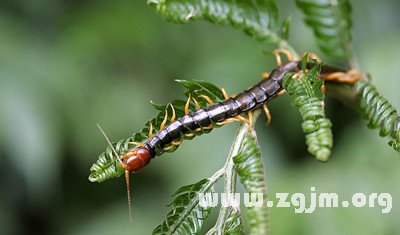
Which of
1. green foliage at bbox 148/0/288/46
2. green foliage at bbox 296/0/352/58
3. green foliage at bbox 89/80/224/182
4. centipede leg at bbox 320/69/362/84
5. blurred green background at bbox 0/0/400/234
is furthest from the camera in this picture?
blurred green background at bbox 0/0/400/234

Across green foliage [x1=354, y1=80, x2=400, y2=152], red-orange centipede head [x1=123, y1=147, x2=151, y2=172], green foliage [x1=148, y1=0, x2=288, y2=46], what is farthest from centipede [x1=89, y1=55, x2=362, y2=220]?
green foliage [x1=148, y1=0, x2=288, y2=46]

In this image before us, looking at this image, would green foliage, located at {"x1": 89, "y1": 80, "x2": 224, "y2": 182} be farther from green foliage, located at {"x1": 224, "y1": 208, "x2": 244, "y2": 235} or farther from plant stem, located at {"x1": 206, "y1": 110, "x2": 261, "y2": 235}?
green foliage, located at {"x1": 224, "y1": 208, "x2": 244, "y2": 235}

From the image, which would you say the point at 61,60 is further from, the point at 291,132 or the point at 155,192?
the point at 291,132

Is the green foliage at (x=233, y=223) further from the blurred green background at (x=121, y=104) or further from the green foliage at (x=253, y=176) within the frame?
the blurred green background at (x=121, y=104)

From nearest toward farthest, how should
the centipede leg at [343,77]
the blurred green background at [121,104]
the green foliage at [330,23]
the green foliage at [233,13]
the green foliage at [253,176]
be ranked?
the green foliage at [253,176] < the centipede leg at [343,77] < the green foliage at [233,13] < the green foliage at [330,23] < the blurred green background at [121,104]

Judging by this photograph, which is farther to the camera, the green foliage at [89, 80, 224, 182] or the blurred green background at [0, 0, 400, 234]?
the blurred green background at [0, 0, 400, 234]

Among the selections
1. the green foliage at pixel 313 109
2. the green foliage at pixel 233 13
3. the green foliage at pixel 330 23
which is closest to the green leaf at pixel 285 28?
the green foliage at pixel 233 13

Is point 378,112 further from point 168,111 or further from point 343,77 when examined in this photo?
point 168,111
